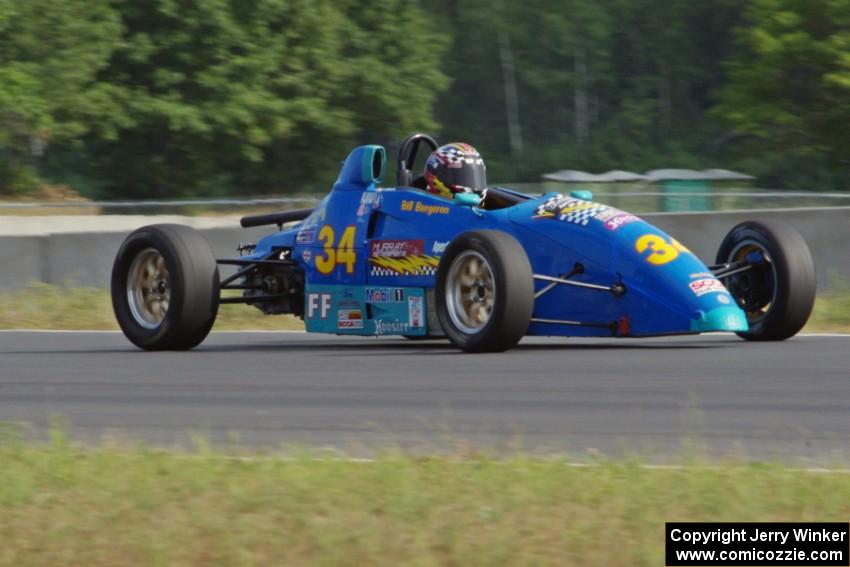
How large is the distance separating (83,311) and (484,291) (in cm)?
637

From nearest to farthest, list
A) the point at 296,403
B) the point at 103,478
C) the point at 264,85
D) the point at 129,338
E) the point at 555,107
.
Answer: the point at 103,478 < the point at 296,403 < the point at 129,338 < the point at 264,85 < the point at 555,107

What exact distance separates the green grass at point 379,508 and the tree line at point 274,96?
95.1 ft

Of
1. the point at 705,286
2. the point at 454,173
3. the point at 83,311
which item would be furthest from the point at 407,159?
the point at 83,311

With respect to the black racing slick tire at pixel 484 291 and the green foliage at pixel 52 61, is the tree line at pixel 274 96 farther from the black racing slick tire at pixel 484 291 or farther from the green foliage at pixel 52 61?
the black racing slick tire at pixel 484 291

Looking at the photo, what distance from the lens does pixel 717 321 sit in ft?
31.7

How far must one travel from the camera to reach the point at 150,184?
134 feet

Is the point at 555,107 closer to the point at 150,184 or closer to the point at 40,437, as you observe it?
the point at 150,184

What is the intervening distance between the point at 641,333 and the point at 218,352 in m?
3.13

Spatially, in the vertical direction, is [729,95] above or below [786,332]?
above

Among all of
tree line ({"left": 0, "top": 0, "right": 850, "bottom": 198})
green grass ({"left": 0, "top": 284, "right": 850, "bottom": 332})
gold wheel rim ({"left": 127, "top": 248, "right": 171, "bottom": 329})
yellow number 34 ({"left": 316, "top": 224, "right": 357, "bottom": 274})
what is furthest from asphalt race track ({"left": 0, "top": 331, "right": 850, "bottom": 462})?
tree line ({"left": 0, "top": 0, "right": 850, "bottom": 198})

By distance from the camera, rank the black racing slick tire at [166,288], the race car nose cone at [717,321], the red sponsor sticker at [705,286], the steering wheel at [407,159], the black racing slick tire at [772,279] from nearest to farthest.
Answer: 1. the race car nose cone at [717,321]
2. the red sponsor sticker at [705,286]
3. the black racing slick tire at [772,279]
4. the black racing slick tire at [166,288]
5. the steering wheel at [407,159]

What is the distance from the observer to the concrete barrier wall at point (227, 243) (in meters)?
16.5

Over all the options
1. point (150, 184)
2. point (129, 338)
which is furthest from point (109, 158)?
point (129, 338)

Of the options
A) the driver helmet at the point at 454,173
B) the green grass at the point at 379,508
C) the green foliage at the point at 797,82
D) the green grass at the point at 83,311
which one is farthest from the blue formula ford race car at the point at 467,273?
the green foliage at the point at 797,82
